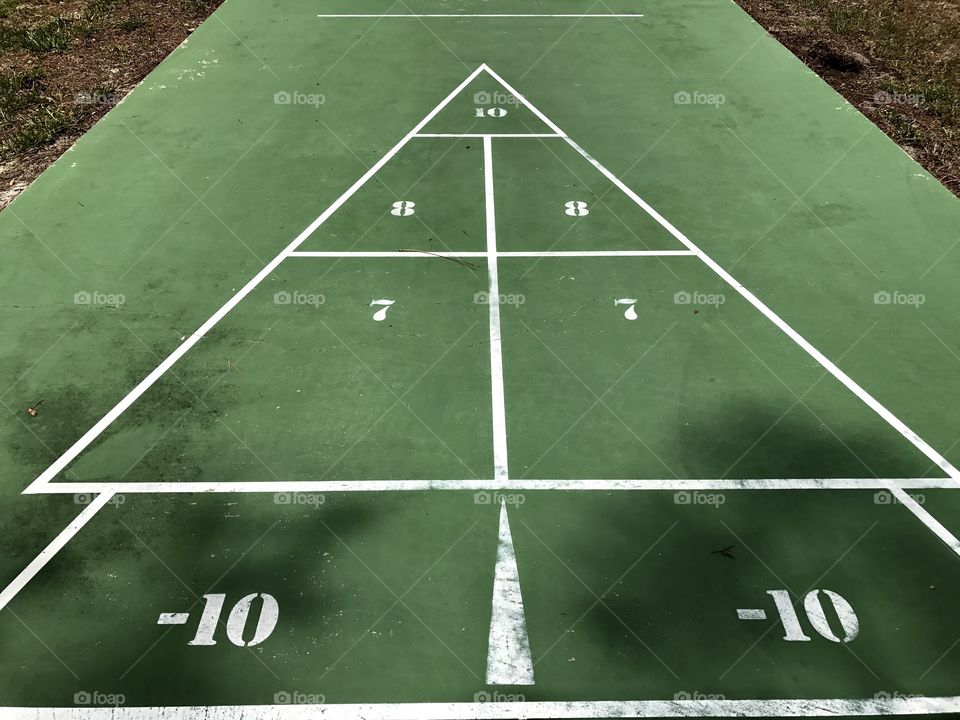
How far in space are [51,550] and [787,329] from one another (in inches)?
310

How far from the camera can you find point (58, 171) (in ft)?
37.9

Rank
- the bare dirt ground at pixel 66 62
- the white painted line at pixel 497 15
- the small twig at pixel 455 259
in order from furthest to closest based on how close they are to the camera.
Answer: the white painted line at pixel 497 15
the bare dirt ground at pixel 66 62
the small twig at pixel 455 259

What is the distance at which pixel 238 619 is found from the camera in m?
6.38

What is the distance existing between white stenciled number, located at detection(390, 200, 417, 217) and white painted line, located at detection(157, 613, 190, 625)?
19.8 feet

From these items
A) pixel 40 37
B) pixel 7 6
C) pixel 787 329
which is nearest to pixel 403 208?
pixel 787 329

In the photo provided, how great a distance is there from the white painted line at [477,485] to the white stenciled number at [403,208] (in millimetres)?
4561

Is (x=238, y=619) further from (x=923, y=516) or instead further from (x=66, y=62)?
(x=66, y=62)

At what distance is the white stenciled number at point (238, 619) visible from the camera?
625cm

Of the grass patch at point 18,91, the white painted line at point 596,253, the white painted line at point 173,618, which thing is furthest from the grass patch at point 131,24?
the white painted line at point 173,618

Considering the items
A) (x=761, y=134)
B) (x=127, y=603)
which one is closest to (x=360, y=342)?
(x=127, y=603)

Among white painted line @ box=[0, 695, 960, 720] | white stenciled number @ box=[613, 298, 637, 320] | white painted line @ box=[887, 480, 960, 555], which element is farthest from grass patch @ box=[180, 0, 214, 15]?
white painted line @ box=[887, 480, 960, 555]

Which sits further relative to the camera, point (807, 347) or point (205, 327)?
point (205, 327)

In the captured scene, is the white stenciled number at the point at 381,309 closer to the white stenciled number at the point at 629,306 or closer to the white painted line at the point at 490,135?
the white stenciled number at the point at 629,306

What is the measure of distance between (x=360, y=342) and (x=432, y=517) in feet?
8.35
